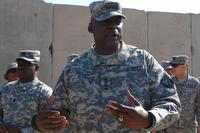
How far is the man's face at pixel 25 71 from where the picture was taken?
6.18 meters

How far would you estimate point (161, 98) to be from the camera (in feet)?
10.3

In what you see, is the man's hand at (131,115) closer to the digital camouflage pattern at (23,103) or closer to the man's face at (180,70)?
the digital camouflage pattern at (23,103)

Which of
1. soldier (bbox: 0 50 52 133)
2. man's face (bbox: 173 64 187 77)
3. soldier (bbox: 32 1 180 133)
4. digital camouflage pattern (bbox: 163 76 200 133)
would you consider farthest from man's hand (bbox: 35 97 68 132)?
man's face (bbox: 173 64 187 77)

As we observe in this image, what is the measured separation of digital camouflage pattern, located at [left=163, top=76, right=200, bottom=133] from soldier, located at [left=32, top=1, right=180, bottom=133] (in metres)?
4.67

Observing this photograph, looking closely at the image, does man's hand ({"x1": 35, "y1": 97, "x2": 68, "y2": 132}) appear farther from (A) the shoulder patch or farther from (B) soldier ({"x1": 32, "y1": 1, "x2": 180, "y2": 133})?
(A) the shoulder patch

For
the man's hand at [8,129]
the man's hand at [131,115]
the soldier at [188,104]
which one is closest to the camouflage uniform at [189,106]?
the soldier at [188,104]

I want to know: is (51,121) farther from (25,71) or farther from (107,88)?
(25,71)

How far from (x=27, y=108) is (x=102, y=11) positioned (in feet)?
9.41

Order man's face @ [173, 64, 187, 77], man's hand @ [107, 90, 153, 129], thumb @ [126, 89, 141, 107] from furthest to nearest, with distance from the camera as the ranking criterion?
man's face @ [173, 64, 187, 77] → thumb @ [126, 89, 141, 107] → man's hand @ [107, 90, 153, 129]

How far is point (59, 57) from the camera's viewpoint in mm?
10812

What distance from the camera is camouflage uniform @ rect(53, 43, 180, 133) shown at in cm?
319

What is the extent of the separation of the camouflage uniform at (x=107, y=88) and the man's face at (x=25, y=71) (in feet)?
9.32

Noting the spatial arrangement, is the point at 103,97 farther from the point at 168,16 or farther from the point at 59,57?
the point at 168,16

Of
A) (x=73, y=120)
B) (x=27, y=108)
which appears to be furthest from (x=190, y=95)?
(x=73, y=120)
